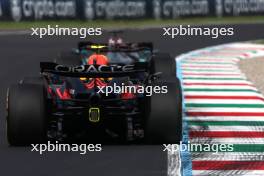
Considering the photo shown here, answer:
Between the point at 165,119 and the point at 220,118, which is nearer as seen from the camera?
the point at 165,119

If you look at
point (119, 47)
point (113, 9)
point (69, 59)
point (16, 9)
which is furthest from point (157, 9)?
point (119, 47)

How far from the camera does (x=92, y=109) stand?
11492 millimetres

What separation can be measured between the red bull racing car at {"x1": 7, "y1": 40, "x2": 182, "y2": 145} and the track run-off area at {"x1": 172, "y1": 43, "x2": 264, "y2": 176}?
0.62 m

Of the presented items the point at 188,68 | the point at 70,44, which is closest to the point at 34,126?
the point at 188,68

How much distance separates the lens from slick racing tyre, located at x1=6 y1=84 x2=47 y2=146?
11.4 m

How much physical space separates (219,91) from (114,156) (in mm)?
6843

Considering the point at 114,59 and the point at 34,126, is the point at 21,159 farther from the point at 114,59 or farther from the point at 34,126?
the point at 114,59

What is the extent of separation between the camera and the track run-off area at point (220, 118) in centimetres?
1027

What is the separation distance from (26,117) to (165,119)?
180 cm

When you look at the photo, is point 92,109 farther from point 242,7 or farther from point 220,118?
point 242,7

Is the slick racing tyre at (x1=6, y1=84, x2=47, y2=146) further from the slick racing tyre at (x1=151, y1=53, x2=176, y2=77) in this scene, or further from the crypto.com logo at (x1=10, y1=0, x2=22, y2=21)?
the crypto.com logo at (x1=10, y1=0, x2=22, y2=21)

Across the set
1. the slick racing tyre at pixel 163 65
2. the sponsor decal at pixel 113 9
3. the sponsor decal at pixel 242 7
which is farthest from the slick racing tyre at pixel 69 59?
the sponsor decal at pixel 242 7

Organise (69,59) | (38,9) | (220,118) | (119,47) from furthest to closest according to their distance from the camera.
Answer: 1. (38,9)
2. (69,59)
3. (119,47)
4. (220,118)

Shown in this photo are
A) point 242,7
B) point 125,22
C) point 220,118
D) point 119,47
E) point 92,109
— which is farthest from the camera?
point 242,7
